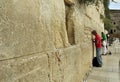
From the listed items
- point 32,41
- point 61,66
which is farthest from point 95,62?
point 32,41

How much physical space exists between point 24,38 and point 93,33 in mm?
6792

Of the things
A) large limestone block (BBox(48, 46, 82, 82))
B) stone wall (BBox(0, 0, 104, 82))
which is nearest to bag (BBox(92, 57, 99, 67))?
large limestone block (BBox(48, 46, 82, 82))

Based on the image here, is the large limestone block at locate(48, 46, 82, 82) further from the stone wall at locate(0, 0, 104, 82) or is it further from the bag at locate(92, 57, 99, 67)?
the bag at locate(92, 57, 99, 67)

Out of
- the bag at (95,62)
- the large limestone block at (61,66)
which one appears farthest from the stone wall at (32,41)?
the bag at (95,62)

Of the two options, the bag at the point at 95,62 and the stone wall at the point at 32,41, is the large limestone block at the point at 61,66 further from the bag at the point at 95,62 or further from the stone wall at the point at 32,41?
the bag at the point at 95,62

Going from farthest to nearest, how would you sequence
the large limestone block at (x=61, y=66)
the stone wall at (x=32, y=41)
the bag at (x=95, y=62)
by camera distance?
the bag at (x=95, y=62) < the large limestone block at (x=61, y=66) < the stone wall at (x=32, y=41)

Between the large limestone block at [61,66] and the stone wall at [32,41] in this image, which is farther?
the large limestone block at [61,66]

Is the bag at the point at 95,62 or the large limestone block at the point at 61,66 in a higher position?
the large limestone block at the point at 61,66

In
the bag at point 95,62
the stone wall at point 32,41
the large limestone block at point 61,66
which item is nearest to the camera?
the stone wall at point 32,41

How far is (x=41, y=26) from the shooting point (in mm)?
2822

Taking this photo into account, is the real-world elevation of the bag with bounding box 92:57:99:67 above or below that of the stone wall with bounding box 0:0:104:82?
below

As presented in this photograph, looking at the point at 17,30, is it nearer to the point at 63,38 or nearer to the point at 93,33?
the point at 63,38

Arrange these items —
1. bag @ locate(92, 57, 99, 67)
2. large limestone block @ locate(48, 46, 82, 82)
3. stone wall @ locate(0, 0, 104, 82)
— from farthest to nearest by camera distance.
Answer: bag @ locate(92, 57, 99, 67), large limestone block @ locate(48, 46, 82, 82), stone wall @ locate(0, 0, 104, 82)

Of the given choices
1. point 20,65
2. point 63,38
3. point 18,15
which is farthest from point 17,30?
point 63,38
